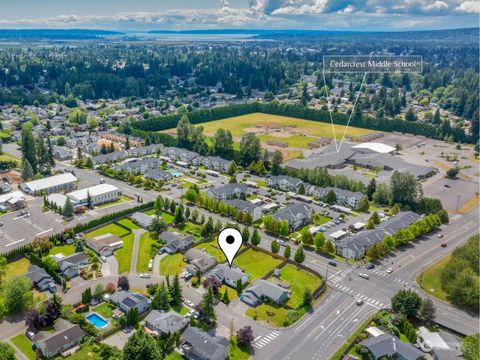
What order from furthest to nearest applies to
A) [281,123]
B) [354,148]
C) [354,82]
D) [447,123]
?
[354,82] → [281,123] → [447,123] → [354,148]

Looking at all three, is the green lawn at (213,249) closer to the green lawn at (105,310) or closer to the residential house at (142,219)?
the residential house at (142,219)

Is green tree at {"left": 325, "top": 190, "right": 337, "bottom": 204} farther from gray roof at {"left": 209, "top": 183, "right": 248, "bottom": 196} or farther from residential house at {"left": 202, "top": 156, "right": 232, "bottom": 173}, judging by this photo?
residential house at {"left": 202, "top": 156, "right": 232, "bottom": 173}

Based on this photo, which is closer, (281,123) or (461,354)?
(461,354)

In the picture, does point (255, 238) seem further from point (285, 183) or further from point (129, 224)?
point (285, 183)

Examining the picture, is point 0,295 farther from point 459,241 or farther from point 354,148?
point 354,148

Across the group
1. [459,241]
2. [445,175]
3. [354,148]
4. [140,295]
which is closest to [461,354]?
[459,241]

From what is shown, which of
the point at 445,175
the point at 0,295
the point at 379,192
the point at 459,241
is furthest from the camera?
the point at 445,175
